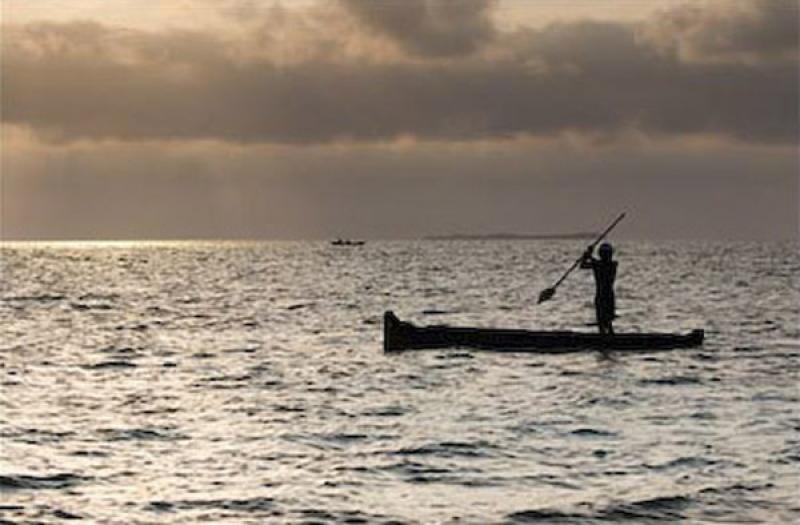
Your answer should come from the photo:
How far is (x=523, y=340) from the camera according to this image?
3362 centimetres

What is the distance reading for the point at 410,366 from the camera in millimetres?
32812

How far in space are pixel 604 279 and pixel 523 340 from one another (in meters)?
2.69

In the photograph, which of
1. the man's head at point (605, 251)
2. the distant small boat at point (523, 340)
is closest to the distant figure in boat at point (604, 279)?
the man's head at point (605, 251)

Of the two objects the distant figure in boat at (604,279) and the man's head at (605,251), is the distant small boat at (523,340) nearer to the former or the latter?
the distant figure in boat at (604,279)

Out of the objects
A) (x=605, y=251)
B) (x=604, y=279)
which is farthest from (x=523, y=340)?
(x=605, y=251)

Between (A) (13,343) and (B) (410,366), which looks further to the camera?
(A) (13,343)

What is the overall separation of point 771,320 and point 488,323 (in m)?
11.7

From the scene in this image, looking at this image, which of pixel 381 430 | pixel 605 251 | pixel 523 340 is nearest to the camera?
pixel 381 430

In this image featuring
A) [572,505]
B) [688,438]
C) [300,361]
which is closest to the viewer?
[572,505]

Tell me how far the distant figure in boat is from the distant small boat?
1.74 feet

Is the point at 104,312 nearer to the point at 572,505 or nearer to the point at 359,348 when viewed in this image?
the point at 359,348

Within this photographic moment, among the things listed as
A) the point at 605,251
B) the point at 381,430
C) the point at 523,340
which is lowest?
the point at 381,430

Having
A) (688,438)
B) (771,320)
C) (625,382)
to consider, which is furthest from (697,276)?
(688,438)

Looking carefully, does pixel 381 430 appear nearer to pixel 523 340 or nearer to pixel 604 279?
pixel 523 340
